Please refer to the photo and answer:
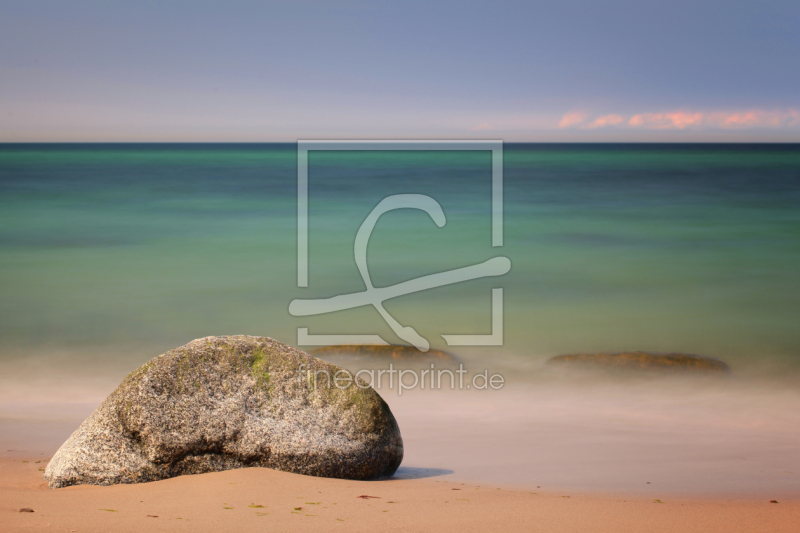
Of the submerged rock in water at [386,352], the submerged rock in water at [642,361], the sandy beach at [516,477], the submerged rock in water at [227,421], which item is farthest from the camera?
the submerged rock in water at [386,352]

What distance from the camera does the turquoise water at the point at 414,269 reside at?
1182 centimetres

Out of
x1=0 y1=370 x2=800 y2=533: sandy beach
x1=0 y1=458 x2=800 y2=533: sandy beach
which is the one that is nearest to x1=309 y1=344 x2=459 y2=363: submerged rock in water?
x1=0 y1=370 x2=800 y2=533: sandy beach

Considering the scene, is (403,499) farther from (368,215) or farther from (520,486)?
(368,215)

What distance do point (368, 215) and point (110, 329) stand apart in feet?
73.3

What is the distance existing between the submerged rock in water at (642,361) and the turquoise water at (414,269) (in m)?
0.55

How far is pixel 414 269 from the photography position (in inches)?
762

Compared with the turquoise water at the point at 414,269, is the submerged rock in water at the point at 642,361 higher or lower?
lower

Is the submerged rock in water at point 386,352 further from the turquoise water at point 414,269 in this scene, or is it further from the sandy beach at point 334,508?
the sandy beach at point 334,508

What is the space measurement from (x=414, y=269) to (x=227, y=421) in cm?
1507

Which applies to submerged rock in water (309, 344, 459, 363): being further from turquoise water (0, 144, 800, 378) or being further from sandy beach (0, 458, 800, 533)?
sandy beach (0, 458, 800, 533)

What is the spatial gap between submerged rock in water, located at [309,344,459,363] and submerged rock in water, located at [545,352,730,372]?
1.51 meters

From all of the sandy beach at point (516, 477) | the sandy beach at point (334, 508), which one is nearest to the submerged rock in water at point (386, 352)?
the sandy beach at point (516, 477)

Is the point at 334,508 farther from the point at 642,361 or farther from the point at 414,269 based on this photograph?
the point at 414,269

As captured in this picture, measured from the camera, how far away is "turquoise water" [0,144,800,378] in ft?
38.8
